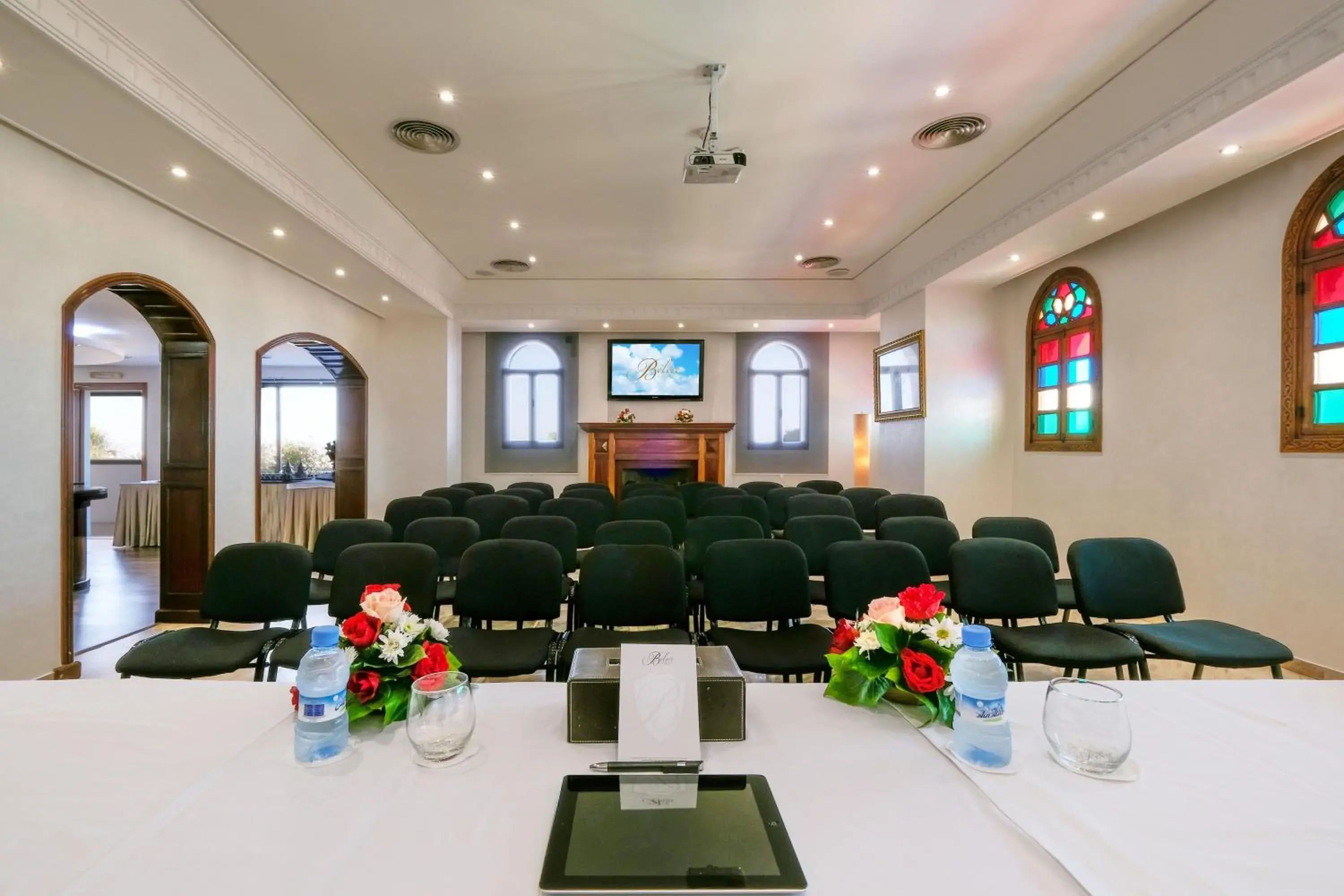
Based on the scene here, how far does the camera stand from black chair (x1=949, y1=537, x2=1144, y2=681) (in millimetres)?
2738

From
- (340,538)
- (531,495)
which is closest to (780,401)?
(531,495)

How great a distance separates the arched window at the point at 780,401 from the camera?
920 centimetres

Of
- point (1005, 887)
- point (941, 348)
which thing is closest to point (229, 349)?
point (1005, 887)

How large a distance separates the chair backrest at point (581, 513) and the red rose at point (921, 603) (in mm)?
3726

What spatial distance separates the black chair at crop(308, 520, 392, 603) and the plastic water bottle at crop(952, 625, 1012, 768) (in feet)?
11.7

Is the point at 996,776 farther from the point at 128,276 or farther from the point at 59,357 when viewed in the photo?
the point at 128,276

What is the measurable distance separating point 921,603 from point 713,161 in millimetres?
3130

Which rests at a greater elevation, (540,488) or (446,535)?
(540,488)

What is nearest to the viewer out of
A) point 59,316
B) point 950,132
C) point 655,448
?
point 59,316

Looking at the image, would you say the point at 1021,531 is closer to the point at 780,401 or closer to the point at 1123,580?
the point at 1123,580

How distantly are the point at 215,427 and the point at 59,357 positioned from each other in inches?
53.6

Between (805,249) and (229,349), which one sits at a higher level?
(805,249)

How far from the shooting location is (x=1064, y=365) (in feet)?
17.9

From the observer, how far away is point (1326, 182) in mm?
3381
